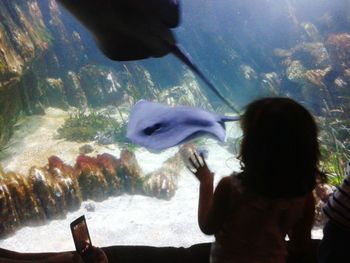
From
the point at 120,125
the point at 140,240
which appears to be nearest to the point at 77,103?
the point at 120,125

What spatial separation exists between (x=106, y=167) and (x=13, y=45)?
531 cm

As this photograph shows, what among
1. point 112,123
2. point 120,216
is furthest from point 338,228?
point 112,123

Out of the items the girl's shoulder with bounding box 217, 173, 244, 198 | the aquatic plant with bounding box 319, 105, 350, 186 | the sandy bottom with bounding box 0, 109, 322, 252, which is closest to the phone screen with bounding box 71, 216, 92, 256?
the girl's shoulder with bounding box 217, 173, 244, 198

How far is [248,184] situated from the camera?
1.34 meters

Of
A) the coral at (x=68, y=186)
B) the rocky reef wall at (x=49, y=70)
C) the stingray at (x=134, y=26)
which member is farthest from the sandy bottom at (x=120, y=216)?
the stingray at (x=134, y=26)

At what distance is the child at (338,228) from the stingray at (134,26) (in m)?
1.10

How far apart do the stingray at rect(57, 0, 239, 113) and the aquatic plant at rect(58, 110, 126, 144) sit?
6.05m

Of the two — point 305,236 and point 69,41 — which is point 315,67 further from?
point 305,236

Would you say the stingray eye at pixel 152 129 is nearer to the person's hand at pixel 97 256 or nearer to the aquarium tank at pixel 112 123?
the aquarium tank at pixel 112 123

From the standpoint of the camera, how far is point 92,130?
8.00m

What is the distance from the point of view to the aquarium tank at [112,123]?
3850mm

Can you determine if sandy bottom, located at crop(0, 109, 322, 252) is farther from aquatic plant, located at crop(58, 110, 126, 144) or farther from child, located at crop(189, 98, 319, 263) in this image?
child, located at crop(189, 98, 319, 263)

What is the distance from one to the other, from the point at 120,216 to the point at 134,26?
10.9 feet

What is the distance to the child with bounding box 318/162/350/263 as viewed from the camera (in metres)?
1.65
